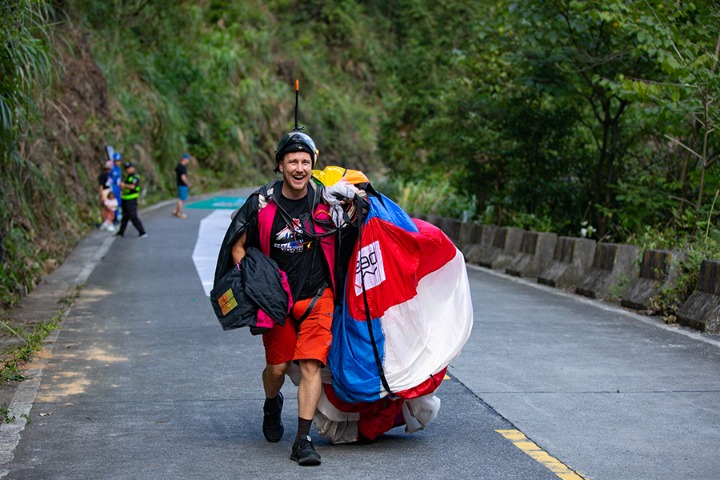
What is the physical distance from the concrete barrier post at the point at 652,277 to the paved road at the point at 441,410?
382mm

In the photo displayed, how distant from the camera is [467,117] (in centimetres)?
2038

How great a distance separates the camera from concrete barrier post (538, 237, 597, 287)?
14398 mm

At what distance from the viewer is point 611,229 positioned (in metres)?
16.7

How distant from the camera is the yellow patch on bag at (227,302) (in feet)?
19.7

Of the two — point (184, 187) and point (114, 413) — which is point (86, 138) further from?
point (114, 413)

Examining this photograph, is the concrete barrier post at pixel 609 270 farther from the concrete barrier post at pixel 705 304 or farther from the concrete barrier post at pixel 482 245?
the concrete barrier post at pixel 482 245

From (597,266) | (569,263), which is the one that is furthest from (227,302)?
(569,263)

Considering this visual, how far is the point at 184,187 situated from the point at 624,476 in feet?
78.9

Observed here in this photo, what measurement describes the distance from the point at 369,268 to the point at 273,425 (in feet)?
3.91

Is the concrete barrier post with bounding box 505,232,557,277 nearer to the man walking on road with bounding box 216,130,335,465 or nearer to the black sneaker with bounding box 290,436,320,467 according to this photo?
the man walking on road with bounding box 216,130,335,465

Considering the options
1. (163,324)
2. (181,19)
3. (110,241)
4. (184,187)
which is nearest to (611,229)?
(163,324)

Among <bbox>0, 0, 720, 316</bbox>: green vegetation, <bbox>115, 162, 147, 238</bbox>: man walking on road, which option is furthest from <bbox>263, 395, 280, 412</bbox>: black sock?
<bbox>115, 162, 147, 238</bbox>: man walking on road

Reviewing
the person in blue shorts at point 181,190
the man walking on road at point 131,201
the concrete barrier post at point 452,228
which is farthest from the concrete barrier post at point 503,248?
→ the person in blue shorts at point 181,190

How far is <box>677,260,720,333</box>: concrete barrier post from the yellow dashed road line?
15.8 ft
